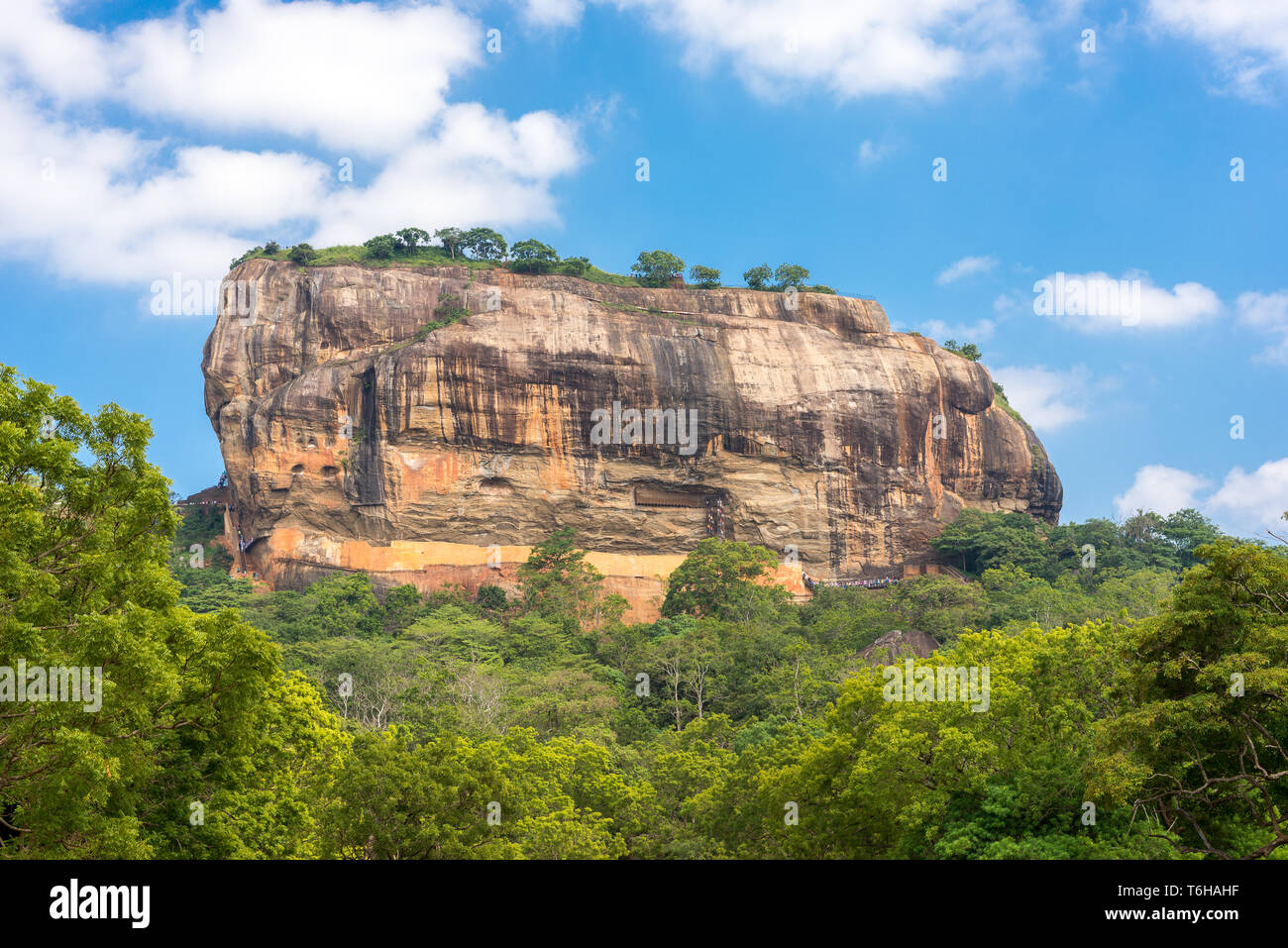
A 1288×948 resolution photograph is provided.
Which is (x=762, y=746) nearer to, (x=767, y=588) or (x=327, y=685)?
(x=327, y=685)

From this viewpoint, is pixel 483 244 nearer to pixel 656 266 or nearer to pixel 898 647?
pixel 656 266

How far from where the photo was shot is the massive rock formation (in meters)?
47.2

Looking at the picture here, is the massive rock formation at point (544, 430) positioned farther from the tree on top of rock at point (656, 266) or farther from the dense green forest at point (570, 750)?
the dense green forest at point (570, 750)

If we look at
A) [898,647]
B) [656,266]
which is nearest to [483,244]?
[656,266]

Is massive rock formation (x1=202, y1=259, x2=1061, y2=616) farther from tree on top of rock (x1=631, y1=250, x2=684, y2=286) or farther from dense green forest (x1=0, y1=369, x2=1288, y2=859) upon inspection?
dense green forest (x1=0, y1=369, x2=1288, y2=859)

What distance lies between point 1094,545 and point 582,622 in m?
23.2

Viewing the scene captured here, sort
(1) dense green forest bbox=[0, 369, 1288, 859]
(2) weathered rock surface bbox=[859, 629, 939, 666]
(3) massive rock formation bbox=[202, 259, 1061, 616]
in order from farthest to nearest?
1. (3) massive rock formation bbox=[202, 259, 1061, 616]
2. (2) weathered rock surface bbox=[859, 629, 939, 666]
3. (1) dense green forest bbox=[0, 369, 1288, 859]

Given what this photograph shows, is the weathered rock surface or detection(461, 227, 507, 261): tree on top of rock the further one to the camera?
detection(461, 227, 507, 261): tree on top of rock

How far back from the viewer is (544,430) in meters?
48.2

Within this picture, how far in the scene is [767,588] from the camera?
45031 mm

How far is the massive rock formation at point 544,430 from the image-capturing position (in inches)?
1857

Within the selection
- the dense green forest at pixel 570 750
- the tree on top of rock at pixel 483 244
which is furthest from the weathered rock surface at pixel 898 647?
the tree on top of rock at pixel 483 244

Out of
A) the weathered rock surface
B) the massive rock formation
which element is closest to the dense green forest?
the weathered rock surface
